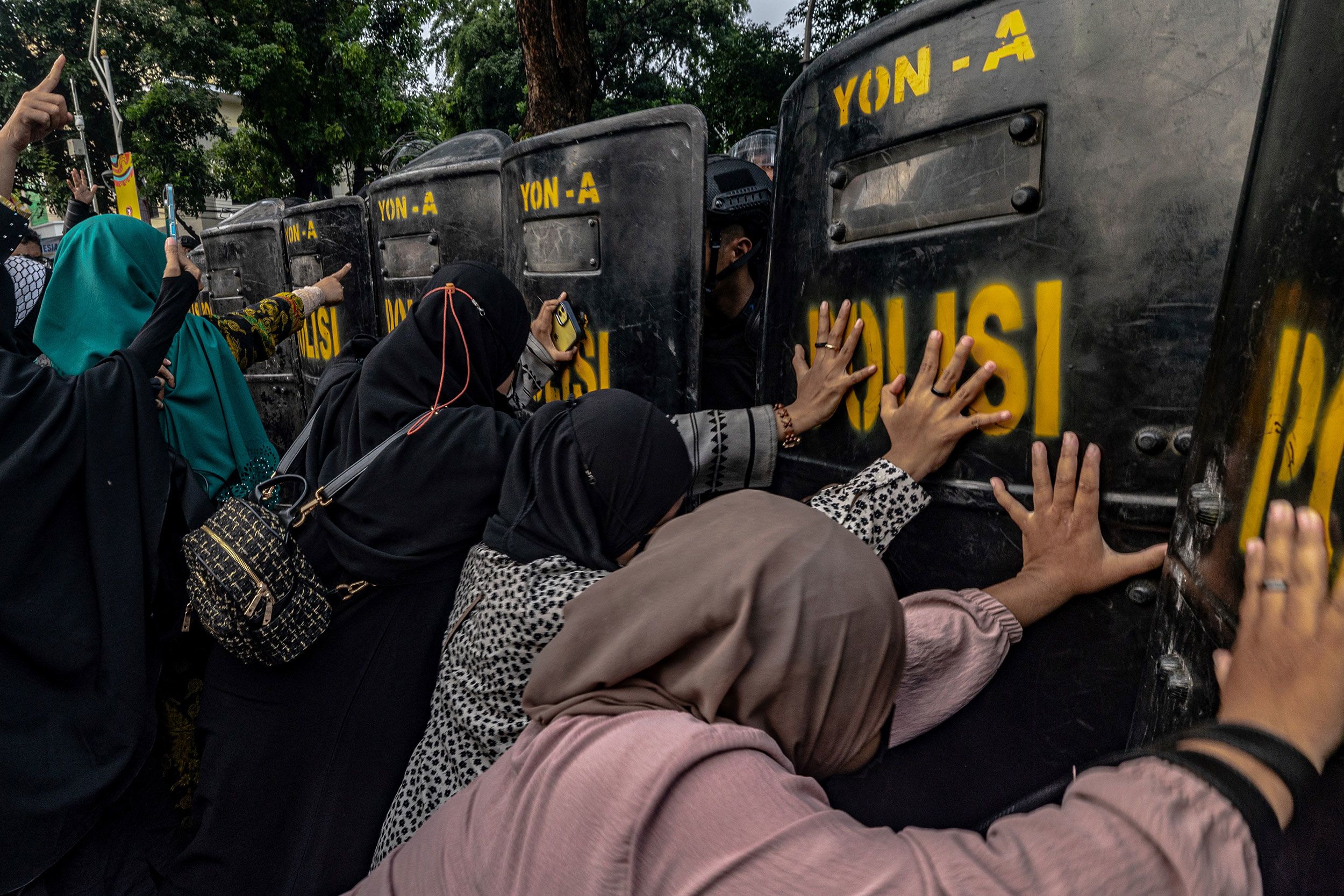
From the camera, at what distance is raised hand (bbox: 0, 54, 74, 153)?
186 centimetres

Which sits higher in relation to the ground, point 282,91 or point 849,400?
point 282,91

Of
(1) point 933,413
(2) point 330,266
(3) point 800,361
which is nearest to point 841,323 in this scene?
(3) point 800,361

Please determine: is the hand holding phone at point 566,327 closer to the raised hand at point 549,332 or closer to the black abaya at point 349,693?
the raised hand at point 549,332

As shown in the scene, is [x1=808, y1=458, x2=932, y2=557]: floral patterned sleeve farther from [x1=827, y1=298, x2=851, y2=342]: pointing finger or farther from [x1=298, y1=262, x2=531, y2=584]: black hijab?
[x1=298, y1=262, x2=531, y2=584]: black hijab

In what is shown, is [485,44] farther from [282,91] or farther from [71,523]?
[71,523]

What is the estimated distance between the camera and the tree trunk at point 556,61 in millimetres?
5512

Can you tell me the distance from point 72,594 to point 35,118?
116cm

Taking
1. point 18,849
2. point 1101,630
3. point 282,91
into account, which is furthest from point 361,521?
point 282,91

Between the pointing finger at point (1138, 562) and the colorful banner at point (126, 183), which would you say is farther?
the colorful banner at point (126, 183)

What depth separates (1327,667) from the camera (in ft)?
2.16

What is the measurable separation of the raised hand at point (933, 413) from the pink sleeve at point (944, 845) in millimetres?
705

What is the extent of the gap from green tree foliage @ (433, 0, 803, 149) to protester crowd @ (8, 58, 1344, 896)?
1779cm

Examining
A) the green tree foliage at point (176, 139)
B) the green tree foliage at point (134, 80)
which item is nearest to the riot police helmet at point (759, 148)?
the green tree foliage at point (134, 80)

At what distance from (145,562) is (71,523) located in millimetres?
142
